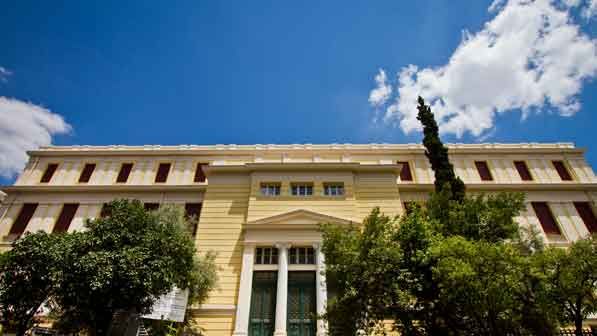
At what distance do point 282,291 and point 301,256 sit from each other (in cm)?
240

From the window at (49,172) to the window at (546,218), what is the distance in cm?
3818

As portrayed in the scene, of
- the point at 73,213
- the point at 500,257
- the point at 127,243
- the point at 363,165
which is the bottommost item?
the point at 500,257

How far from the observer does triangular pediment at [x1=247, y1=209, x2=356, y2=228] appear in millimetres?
18312

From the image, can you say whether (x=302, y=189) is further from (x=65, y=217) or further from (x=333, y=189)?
(x=65, y=217)

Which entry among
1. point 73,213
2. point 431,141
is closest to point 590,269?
point 431,141

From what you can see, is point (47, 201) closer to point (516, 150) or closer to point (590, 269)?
point (590, 269)

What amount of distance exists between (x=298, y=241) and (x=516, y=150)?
20.6m

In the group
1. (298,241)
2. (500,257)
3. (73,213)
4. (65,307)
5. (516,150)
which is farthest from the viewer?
(516,150)

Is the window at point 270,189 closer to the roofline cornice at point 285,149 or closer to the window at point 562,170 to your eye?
the roofline cornice at point 285,149

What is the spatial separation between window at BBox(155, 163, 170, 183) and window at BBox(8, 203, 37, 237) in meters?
9.04

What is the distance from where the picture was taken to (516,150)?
83.5 ft

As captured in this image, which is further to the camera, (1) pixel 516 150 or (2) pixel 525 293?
(1) pixel 516 150

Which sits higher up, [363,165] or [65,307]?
[363,165]

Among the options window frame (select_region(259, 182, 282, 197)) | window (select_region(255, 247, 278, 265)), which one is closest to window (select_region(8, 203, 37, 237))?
window frame (select_region(259, 182, 282, 197))
